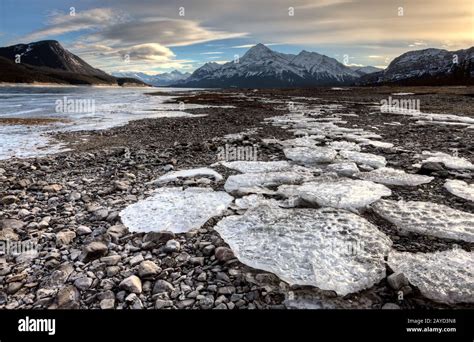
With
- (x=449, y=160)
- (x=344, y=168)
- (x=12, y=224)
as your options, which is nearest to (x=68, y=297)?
(x=12, y=224)

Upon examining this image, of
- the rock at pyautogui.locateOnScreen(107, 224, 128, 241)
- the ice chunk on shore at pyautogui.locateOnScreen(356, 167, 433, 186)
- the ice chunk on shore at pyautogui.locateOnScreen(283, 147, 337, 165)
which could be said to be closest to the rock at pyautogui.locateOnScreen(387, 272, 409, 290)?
the rock at pyautogui.locateOnScreen(107, 224, 128, 241)

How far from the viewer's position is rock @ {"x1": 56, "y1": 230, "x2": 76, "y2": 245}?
16.1 ft

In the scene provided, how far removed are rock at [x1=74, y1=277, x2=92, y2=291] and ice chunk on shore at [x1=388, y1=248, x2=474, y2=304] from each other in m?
3.82

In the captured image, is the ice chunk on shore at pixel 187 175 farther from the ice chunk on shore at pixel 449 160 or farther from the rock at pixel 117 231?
the ice chunk on shore at pixel 449 160

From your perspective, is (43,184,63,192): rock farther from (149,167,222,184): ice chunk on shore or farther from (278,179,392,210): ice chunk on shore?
(278,179,392,210): ice chunk on shore

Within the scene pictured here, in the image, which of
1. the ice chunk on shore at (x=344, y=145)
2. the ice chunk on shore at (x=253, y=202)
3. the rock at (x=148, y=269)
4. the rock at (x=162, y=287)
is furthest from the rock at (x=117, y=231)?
the ice chunk on shore at (x=344, y=145)

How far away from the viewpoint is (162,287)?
3.78m

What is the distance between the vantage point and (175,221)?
220 inches

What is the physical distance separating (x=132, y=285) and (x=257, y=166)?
6057mm

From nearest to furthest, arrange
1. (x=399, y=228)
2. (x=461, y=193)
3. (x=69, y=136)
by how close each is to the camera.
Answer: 1. (x=399, y=228)
2. (x=461, y=193)
3. (x=69, y=136)

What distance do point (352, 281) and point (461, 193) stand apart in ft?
14.8
